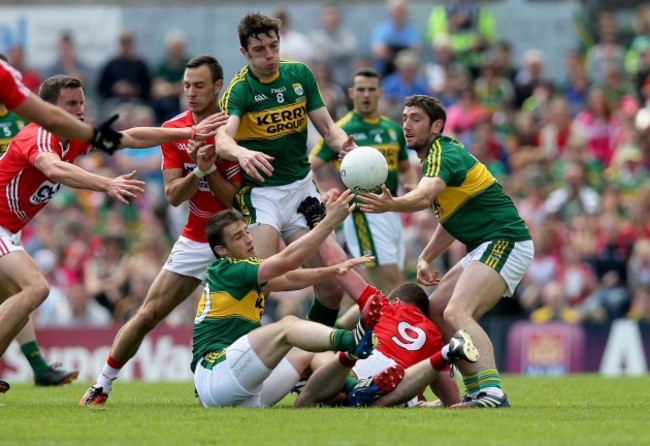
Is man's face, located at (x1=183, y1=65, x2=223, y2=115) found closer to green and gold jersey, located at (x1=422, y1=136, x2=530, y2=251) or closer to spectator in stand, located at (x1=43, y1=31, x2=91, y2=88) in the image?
green and gold jersey, located at (x1=422, y1=136, x2=530, y2=251)

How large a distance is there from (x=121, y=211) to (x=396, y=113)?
5.02 m

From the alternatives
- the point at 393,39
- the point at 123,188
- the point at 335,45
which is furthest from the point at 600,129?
the point at 123,188

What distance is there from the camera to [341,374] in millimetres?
11320

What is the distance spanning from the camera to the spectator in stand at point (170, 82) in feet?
79.9

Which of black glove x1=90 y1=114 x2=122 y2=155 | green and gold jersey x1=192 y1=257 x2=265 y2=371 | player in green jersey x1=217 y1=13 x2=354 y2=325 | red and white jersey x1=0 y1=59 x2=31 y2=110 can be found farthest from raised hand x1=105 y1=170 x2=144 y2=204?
player in green jersey x1=217 y1=13 x2=354 y2=325

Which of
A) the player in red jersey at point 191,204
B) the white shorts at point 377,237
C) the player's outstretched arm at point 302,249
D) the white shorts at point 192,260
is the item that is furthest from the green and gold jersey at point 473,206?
the white shorts at point 377,237

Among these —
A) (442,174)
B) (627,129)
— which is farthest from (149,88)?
(442,174)

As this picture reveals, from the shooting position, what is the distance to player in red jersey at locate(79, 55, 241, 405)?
1259 centimetres

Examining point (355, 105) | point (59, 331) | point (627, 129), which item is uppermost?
point (355, 105)

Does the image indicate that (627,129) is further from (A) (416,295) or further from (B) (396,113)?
(A) (416,295)

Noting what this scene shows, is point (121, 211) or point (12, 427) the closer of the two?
point (12, 427)

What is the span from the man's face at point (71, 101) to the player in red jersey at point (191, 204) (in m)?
0.84

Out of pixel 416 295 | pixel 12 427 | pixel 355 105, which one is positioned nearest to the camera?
pixel 12 427

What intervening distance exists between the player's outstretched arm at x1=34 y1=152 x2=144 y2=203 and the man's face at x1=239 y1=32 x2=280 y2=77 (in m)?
1.67
